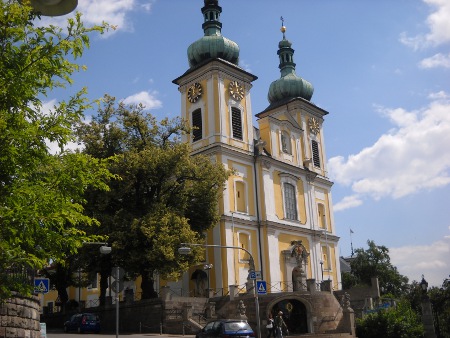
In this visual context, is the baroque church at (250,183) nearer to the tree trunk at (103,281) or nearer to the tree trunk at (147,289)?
the tree trunk at (147,289)

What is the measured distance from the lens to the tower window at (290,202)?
45.3 meters

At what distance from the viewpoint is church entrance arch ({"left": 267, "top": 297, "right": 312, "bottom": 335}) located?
3106 centimetres

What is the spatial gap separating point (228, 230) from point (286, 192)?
27.6 feet

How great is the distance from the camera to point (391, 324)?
26641 millimetres

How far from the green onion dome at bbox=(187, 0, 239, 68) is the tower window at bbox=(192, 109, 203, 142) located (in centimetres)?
446

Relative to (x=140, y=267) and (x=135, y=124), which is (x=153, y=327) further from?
(x=135, y=124)

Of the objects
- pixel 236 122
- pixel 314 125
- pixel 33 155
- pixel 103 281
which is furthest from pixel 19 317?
pixel 314 125

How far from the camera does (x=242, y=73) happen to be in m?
44.9

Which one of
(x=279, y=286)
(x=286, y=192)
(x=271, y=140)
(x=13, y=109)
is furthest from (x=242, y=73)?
(x=13, y=109)

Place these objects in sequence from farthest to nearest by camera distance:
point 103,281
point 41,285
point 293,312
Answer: point 103,281
point 293,312
point 41,285

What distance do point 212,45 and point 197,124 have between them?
660cm

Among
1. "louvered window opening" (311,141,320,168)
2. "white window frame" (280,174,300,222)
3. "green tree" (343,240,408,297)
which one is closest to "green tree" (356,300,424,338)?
"white window frame" (280,174,300,222)

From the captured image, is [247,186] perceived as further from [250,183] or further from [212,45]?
[212,45]

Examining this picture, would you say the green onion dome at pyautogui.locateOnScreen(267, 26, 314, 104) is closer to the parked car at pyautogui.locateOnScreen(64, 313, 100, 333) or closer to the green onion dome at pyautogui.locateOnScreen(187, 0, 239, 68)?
the green onion dome at pyautogui.locateOnScreen(187, 0, 239, 68)
